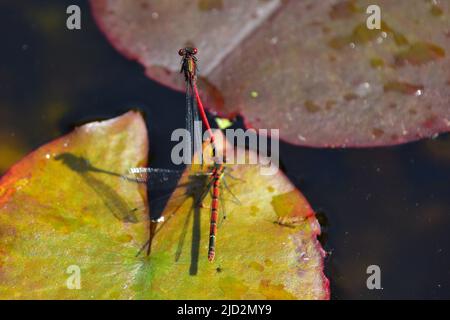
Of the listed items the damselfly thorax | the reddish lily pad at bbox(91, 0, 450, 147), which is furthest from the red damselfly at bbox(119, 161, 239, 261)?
the damselfly thorax

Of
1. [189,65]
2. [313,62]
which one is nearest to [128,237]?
[189,65]

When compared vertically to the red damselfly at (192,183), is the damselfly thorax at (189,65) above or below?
above

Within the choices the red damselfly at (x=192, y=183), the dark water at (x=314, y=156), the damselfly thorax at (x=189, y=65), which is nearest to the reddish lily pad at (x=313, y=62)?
the dark water at (x=314, y=156)

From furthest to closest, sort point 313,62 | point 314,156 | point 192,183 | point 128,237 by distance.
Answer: point 313,62
point 314,156
point 192,183
point 128,237

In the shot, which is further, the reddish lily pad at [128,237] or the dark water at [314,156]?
the dark water at [314,156]

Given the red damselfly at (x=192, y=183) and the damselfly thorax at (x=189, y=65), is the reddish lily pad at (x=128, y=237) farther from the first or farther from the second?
the damselfly thorax at (x=189, y=65)

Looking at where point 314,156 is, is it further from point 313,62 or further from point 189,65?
point 189,65

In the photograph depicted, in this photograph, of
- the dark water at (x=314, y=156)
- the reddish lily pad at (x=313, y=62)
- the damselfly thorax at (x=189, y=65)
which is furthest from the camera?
the reddish lily pad at (x=313, y=62)
